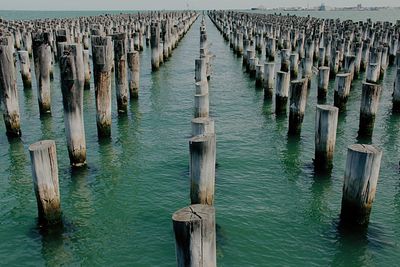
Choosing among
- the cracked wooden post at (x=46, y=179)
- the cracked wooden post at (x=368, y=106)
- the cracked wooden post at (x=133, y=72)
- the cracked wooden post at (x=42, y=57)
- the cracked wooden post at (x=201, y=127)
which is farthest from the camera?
the cracked wooden post at (x=133, y=72)

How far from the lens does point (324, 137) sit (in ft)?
34.4

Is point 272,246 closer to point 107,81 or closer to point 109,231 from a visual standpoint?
Result: point 109,231

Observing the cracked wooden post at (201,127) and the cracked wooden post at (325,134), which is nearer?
the cracked wooden post at (201,127)

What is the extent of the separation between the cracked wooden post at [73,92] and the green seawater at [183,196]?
944mm

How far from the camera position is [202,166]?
776 centimetres

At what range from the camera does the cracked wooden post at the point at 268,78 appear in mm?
18188

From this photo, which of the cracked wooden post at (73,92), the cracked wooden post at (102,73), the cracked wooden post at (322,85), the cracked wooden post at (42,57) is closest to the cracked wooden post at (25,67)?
the cracked wooden post at (42,57)

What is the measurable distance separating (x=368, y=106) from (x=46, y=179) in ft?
32.7

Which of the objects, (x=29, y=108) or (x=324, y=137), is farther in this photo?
(x=29, y=108)

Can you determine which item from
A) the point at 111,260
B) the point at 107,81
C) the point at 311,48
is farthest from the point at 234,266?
the point at 311,48

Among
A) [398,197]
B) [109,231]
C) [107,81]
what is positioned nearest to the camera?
[109,231]

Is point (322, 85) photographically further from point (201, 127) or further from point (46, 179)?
point (46, 179)

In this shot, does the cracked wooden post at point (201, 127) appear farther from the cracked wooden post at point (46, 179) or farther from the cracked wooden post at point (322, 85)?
the cracked wooden post at point (322, 85)

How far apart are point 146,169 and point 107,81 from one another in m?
2.82
